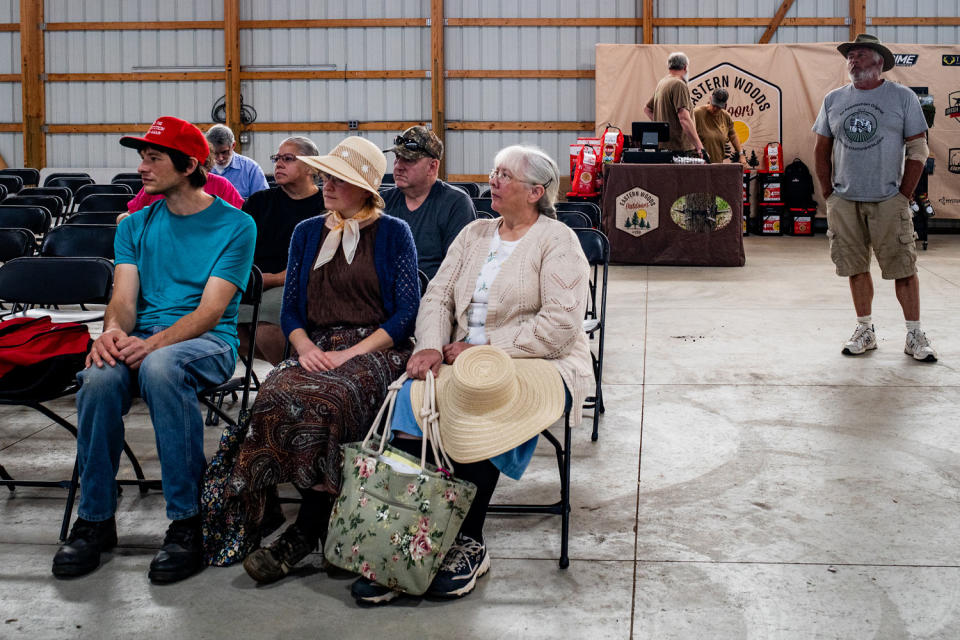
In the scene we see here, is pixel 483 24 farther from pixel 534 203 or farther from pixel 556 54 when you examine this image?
pixel 534 203

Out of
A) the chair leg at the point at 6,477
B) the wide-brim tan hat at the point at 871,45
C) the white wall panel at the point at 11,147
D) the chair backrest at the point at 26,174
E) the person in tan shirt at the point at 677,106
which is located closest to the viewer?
the chair leg at the point at 6,477

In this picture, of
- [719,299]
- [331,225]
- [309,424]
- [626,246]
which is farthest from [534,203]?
[626,246]

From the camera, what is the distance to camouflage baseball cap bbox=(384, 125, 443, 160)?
411cm

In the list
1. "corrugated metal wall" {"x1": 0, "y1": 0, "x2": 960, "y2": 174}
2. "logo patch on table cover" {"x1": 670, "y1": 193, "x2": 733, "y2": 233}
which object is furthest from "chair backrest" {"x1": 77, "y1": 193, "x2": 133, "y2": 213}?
"corrugated metal wall" {"x1": 0, "y1": 0, "x2": 960, "y2": 174}

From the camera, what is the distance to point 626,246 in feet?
31.1

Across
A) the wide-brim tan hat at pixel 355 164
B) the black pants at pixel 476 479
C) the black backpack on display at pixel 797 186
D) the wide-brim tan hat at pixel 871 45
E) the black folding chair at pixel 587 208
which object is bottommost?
the black pants at pixel 476 479

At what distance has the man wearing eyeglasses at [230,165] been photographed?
6.41m

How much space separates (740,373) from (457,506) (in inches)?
113

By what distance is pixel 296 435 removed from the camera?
282 cm

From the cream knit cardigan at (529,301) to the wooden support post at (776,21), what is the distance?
12.1m

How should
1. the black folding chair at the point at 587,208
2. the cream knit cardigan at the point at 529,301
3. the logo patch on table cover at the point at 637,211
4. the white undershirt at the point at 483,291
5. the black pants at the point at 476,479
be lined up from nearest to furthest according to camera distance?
the black pants at the point at 476,479 → the cream knit cardigan at the point at 529,301 → the white undershirt at the point at 483,291 → the black folding chair at the point at 587,208 → the logo patch on table cover at the point at 637,211

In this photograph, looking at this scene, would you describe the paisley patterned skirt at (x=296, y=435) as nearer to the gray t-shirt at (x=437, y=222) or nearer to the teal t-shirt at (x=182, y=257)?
the teal t-shirt at (x=182, y=257)

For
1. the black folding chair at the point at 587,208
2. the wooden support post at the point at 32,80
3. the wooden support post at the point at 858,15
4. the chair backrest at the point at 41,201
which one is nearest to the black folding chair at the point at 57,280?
the black folding chair at the point at 587,208

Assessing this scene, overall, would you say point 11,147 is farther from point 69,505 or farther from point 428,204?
point 69,505
